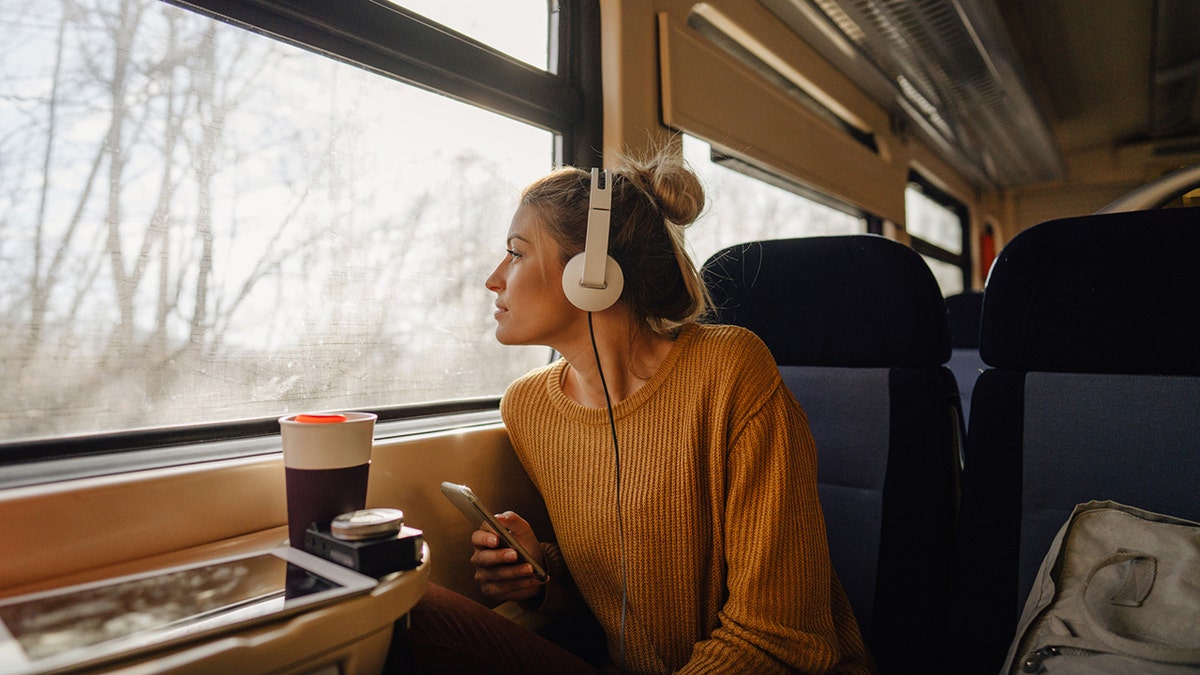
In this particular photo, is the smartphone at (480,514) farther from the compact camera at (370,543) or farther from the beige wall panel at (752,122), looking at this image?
the beige wall panel at (752,122)

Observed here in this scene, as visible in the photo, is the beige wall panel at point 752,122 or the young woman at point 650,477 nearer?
the young woman at point 650,477

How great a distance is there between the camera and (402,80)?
4.20 feet

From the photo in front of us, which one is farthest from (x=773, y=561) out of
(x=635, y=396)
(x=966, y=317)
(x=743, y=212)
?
(x=966, y=317)

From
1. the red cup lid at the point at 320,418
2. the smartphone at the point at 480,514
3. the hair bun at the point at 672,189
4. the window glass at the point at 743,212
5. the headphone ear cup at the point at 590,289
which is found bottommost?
the smartphone at the point at 480,514

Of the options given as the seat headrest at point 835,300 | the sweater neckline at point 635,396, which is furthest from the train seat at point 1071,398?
the sweater neckline at point 635,396

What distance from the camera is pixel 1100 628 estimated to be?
78 centimetres

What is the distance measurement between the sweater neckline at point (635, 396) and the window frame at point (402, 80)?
29 cm

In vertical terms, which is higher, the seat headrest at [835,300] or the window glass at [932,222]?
the window glass at [932,222]

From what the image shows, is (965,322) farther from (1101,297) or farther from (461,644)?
(461,644)

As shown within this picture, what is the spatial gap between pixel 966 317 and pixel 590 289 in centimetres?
240

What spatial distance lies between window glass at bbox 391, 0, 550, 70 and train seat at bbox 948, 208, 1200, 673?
1.08 metres

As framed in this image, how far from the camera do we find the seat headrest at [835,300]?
3.83ft

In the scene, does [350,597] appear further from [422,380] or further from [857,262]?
[857,262]

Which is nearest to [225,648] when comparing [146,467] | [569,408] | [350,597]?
[350,597]
